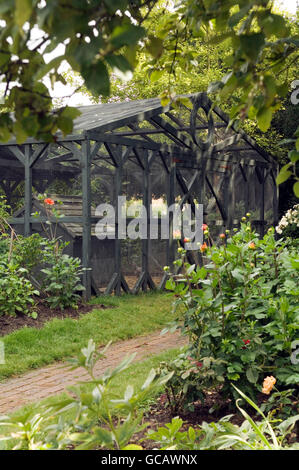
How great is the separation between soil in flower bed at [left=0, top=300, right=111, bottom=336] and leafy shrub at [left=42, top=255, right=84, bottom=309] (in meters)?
0.10

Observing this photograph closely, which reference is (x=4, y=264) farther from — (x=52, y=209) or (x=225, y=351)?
(x=225, y=351)

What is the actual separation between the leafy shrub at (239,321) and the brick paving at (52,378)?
0.93m

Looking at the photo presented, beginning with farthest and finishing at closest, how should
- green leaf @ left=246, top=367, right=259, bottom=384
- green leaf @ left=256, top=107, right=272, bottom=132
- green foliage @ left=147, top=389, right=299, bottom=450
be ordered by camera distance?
green leaf @ left=246, top=367, right=259, bottom=384, green foliage @ left=147, top=389, right=299, bottom=450, green leaf @ left=256, top=107, right=272, bottom=132

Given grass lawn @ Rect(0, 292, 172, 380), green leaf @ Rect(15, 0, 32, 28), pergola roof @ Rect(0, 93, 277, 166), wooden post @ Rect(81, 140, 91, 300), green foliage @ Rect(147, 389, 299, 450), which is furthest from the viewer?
pergola roof @ Rect(0, 93, 277, 166)

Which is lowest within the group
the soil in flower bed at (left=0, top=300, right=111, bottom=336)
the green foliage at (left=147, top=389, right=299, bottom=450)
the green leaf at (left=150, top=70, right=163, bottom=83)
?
the soil in flower bed at (left=0, top=300, right=111, bottom=336)

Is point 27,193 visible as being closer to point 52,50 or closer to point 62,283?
point 62,283

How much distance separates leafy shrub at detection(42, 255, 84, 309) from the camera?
821cm

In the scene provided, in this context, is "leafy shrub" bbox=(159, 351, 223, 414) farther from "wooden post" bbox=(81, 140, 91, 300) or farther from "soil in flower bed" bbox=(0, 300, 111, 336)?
"wooden post" bbox=(81, 140, 91, 300)

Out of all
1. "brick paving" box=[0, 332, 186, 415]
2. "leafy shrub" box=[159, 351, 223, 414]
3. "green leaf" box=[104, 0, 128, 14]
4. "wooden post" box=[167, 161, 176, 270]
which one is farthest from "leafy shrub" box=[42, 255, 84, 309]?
"green leaf" box=[104, 0, 128, 14]

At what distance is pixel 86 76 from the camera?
5.17ft

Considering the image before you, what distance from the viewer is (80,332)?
282 inches

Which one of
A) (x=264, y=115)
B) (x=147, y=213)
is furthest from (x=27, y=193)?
(x=264, y=115)

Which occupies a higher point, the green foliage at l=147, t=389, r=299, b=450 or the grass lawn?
the green foliage at l=147, t=389, r=299, b=450

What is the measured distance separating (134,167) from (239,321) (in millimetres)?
6928
